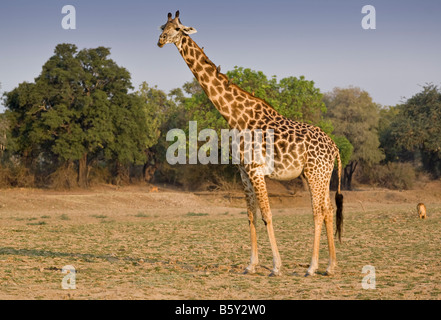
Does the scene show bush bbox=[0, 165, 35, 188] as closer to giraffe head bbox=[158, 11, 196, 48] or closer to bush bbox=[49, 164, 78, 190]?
bush bbox=[49, 164, 78, 190]

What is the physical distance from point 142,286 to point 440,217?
50.7ft

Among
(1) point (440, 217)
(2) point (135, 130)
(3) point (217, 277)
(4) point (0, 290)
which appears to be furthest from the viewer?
(2) point (135, 130)

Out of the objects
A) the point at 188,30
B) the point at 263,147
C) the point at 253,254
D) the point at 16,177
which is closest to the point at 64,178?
the point at 16,177

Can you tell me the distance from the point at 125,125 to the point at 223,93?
30551mm

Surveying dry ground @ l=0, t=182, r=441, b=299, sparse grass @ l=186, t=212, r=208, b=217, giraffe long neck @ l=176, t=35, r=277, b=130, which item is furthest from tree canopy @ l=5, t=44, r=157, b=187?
giraffe long neck @ l=176, t=35, r=277, b=130

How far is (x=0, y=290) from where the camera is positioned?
24.4 ft

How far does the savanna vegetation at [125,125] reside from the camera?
113 feet

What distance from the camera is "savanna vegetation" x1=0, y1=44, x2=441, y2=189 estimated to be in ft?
113

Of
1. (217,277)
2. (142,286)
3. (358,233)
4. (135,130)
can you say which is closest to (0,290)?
(142,286)

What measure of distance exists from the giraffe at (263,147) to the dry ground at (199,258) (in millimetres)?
855

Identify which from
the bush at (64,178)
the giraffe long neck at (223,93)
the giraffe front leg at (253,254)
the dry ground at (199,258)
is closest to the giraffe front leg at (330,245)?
the dry ground at (199,258)

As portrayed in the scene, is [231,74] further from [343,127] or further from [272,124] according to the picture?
[272,124]

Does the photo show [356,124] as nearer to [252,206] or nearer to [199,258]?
[199,258]

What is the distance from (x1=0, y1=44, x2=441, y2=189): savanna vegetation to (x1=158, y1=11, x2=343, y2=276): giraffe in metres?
22.4
